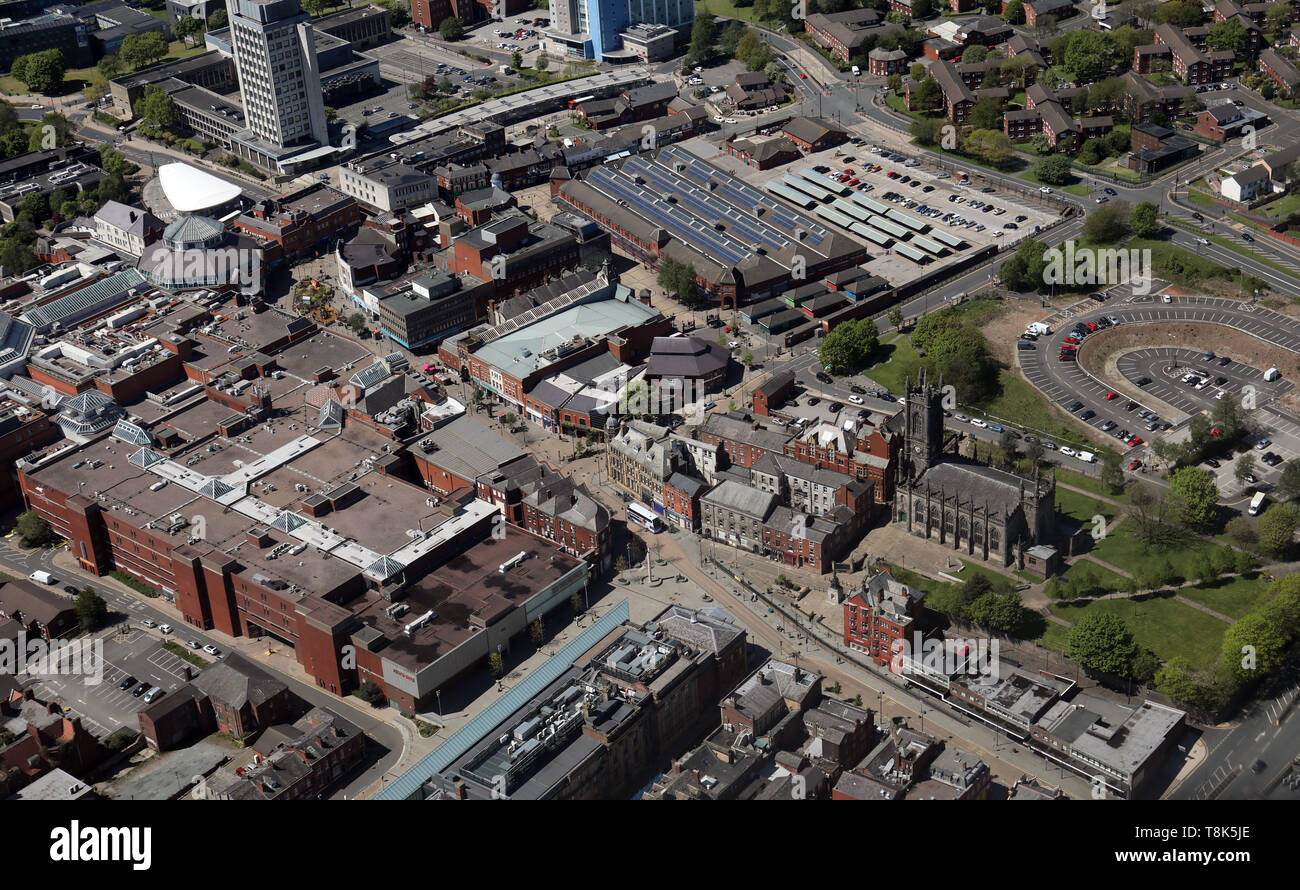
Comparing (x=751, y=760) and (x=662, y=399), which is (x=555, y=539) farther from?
(x=751, y=760)

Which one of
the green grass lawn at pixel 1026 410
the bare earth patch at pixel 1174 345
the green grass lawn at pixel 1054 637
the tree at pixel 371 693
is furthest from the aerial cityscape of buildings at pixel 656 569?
the tree at pixel 371 693

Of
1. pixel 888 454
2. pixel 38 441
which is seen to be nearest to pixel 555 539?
pixel 888 454

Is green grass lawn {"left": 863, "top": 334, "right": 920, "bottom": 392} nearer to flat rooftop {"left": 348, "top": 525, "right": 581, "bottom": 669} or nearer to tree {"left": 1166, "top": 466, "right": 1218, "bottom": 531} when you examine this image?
tree {"left": 1166, "top": 466, "right": 1218, "bottom": 531}

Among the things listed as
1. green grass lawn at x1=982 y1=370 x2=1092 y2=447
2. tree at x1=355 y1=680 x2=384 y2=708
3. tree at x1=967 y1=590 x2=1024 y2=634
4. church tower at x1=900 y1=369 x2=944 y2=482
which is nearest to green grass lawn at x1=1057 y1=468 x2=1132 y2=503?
green grass lawn at x1=982 y1=370 x2=1092 y2=447

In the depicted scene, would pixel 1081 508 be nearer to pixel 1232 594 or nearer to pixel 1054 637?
pixel 1232 594

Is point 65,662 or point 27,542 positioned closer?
point 65,662

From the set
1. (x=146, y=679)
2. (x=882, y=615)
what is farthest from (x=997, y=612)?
(x=146, y=679)
